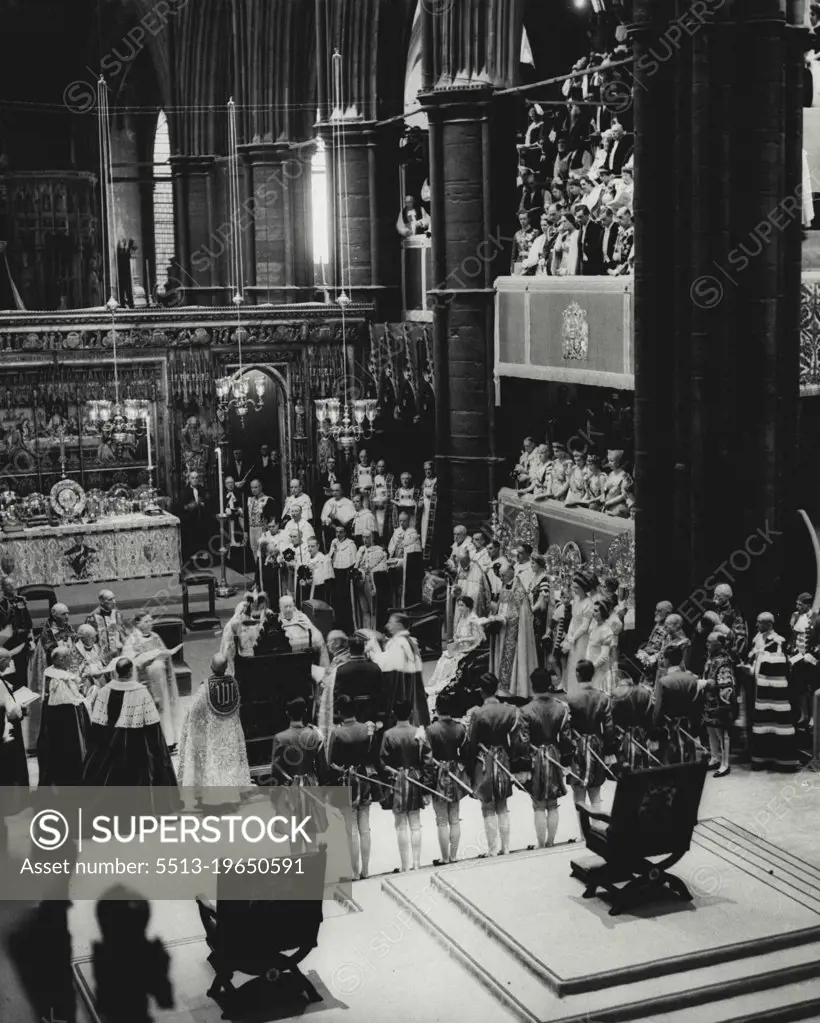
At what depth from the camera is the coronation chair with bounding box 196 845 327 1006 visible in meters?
9.62

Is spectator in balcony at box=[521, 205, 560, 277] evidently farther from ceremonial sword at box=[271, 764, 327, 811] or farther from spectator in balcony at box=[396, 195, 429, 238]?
ceremonial sword at box=[271, 764, 327, 811]

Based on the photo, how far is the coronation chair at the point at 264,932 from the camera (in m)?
9.62

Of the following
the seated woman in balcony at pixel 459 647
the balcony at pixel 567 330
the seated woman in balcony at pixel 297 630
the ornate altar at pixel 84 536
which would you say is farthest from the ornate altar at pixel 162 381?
the seated woman in balcony at pixel 297 630

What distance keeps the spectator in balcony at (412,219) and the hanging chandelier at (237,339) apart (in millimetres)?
2708

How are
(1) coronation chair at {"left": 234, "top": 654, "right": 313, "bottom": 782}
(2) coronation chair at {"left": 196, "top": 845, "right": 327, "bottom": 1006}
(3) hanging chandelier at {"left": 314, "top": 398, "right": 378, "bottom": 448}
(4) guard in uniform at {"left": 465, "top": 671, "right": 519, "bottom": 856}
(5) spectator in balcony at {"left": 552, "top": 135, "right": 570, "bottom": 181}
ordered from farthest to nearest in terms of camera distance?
(3) hanging chandelier at {"left": 314, "top": 398, "right": 378, "bottom": 448} → (5) spectator in balcony at {"left": 552, "top": 135, "right": 570, "bottom": 181} → (1) coronation chair at {"left": 234, "top": 654, "right": 313, "bottom": 782} → (4) guard in uniform at {"left": 465, "top": 671, "right": 519, "bottom": 856} → (2) coronation chair at {"left": 196, "top": 845, "right": 327, "bottom": 1006}

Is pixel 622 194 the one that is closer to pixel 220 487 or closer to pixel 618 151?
pixel 618 151

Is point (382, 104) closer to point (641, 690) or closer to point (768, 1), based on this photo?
point (768, 1)

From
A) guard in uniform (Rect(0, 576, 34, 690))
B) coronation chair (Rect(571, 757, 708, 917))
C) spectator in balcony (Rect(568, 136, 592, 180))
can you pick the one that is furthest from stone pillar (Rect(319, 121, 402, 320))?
coronation chair (Rect(571, 757, 708, 917))

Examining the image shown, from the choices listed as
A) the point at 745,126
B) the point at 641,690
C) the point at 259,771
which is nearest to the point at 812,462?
the point at 745,126

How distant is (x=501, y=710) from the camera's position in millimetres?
11703

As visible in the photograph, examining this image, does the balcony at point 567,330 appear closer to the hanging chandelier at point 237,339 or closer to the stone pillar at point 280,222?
the hanging chandelier at point 237,339

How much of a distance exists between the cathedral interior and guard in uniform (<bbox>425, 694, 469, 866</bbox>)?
150mm

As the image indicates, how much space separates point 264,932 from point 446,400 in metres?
11.2

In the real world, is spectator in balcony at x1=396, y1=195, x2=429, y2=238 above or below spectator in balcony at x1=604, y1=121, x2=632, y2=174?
below
